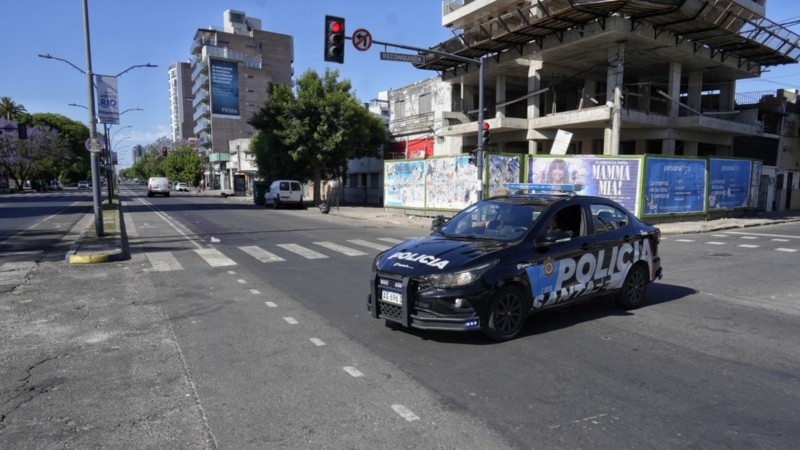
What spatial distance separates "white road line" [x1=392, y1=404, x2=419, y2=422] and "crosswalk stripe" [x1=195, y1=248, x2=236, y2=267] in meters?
7.68

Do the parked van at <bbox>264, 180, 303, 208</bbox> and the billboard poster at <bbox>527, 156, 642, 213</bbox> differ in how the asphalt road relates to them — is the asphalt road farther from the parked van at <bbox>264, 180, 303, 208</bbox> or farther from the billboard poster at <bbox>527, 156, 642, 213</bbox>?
the parked van at <bbox>264, 180, 303, 208</bbox>

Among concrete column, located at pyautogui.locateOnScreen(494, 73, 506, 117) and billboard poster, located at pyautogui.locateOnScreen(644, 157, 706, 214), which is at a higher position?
concrete column, located at pyautogui.locateOnScreen(494, 73, 506, 117)

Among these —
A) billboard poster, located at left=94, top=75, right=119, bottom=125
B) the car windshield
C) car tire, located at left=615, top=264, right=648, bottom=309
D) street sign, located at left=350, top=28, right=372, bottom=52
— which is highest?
street sign, located at left=350, top=28, right=372, bottom=52

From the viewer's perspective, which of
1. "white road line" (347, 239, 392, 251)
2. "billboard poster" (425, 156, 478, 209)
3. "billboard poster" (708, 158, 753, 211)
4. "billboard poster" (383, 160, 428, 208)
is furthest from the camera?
"billboard poster" (383, 160, 428, 208)

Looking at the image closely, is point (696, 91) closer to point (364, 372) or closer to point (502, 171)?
point (502, 171)

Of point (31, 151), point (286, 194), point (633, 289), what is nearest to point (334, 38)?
point (633, 289)

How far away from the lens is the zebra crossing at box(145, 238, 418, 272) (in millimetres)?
10836

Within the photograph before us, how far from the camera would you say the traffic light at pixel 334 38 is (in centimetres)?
1423

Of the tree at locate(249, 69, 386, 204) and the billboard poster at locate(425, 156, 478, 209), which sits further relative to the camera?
the tree at locate(249, 69, 386, 204)

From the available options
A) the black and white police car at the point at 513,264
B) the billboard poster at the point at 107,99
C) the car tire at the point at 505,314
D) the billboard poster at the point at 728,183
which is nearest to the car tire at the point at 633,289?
the black and white police car at the point at 513,264

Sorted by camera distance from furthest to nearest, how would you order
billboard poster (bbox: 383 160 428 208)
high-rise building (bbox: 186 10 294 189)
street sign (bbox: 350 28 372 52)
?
high-rise building (bbox: 186 10 294 189)
billboard poster (bbox: 383 160 428 208)
street sign (bbox: 350 28 372 52)

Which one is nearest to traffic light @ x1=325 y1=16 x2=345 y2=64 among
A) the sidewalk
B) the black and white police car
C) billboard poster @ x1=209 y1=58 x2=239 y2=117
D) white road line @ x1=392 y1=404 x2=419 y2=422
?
the sidewalk

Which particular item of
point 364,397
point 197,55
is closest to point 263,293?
point 364,397

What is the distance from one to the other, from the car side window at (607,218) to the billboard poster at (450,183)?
1373 cm
